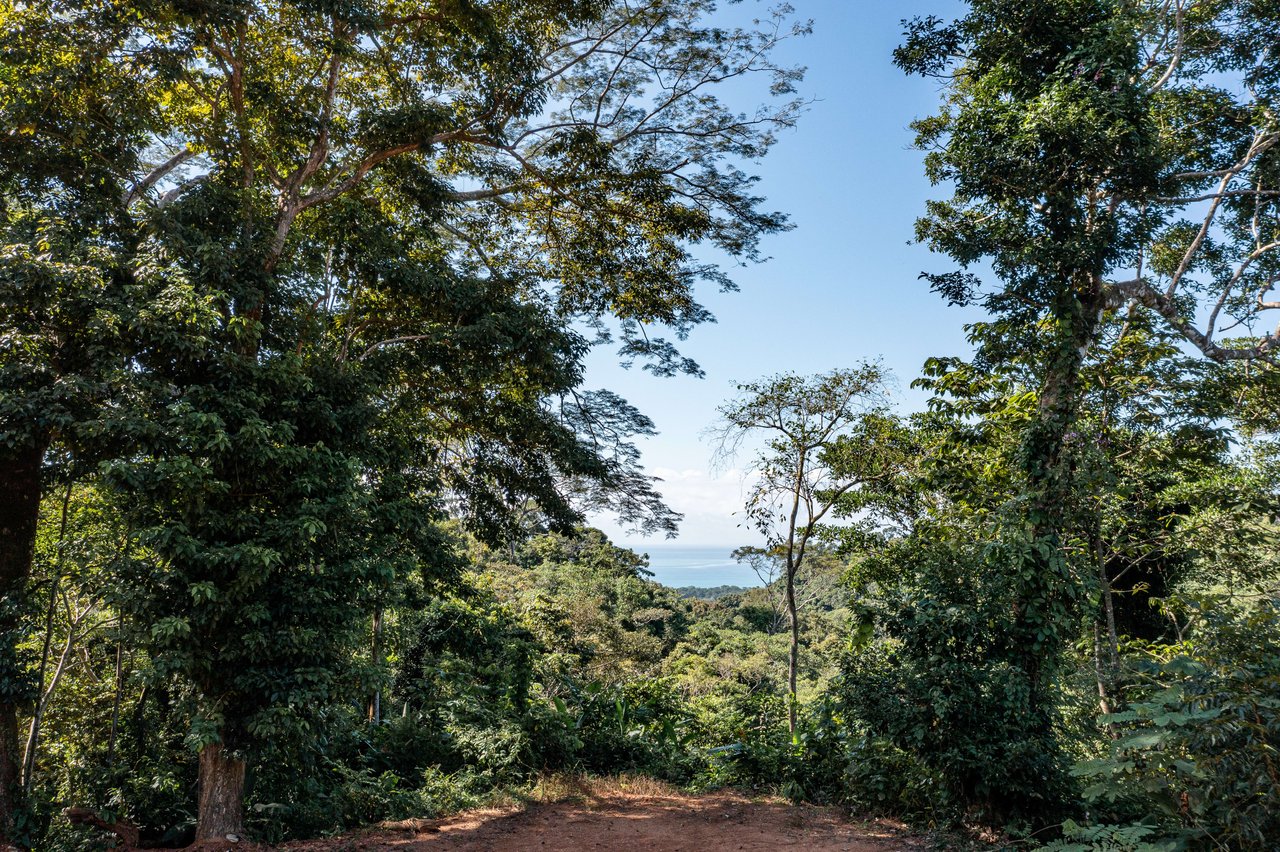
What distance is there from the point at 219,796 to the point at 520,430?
18.0ft

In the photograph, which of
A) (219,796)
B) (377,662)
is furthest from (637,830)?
(377,662)

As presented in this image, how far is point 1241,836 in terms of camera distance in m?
3.48

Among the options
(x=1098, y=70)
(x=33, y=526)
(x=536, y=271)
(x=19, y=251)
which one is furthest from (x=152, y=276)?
(x=1098, y=70)

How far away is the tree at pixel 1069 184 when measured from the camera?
6.51 m

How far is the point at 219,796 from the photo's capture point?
650 cm

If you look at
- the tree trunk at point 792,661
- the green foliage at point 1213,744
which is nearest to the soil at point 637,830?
the tree trunk at point 792,661

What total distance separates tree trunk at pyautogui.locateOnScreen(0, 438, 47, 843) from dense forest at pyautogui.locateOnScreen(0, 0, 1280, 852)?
0.13ft

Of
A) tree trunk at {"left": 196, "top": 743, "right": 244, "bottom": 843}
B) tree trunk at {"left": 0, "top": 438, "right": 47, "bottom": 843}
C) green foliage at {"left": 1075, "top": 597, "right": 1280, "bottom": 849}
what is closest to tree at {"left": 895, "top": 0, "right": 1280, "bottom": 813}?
green foliage at {"left": 1075, "top": 597, "right": 1280, "bottom": 849}

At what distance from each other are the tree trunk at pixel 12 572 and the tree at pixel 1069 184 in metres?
9.85

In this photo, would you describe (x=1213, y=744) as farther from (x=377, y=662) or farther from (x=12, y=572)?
(x=12, y=572)

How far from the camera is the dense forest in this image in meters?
5.85

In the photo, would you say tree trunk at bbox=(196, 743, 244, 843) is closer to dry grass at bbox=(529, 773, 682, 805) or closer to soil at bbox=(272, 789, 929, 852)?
soil at bbox=(272, 789, 929, 852)

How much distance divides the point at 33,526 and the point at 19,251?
3.21 meters

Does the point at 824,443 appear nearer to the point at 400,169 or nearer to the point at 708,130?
the point at 708,130
